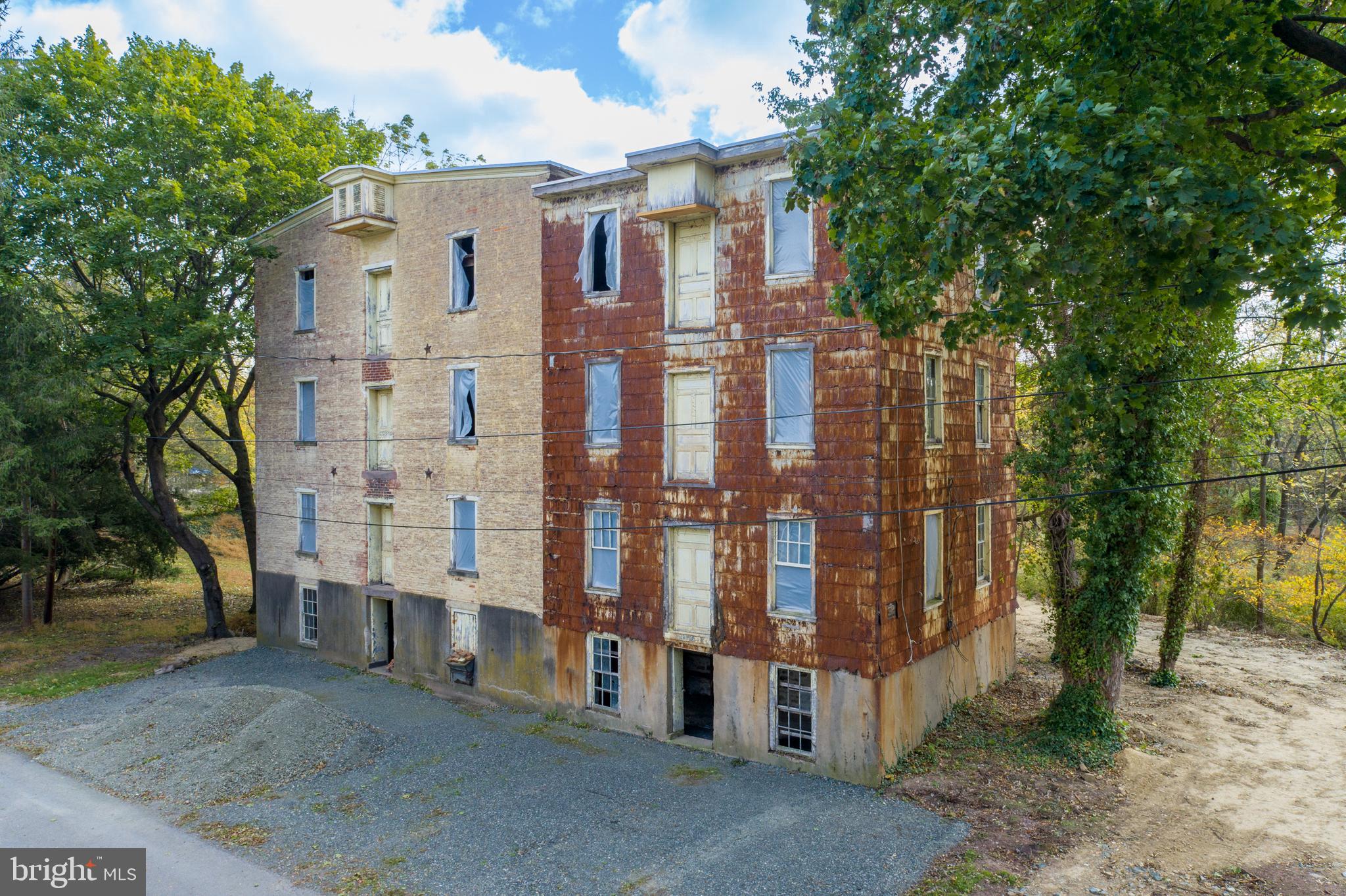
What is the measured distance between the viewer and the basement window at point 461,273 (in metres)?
20.0

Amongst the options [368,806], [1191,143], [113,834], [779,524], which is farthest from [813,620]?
[113,834]

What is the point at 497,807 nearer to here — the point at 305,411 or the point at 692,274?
the point at 692,274

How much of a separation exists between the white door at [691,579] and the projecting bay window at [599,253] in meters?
5.49

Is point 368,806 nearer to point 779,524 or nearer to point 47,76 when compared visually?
point 779,524

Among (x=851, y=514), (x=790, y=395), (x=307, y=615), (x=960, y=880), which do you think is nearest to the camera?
(x=960, y=880)

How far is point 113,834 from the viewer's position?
12.8 metres

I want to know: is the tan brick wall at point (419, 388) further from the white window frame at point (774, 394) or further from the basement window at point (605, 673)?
the white window frame at point (774, 394)

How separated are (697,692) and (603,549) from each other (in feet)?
13.5

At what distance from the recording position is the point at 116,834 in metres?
12.8

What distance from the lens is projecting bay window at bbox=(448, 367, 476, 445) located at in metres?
19.9

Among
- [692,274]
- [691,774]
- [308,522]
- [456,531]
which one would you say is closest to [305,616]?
[308,522]

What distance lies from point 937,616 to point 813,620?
3.23 m

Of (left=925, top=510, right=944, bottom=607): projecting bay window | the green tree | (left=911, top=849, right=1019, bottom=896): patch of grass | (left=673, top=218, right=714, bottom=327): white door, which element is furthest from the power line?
the green tree

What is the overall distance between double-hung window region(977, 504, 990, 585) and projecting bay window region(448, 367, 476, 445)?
12055mm
